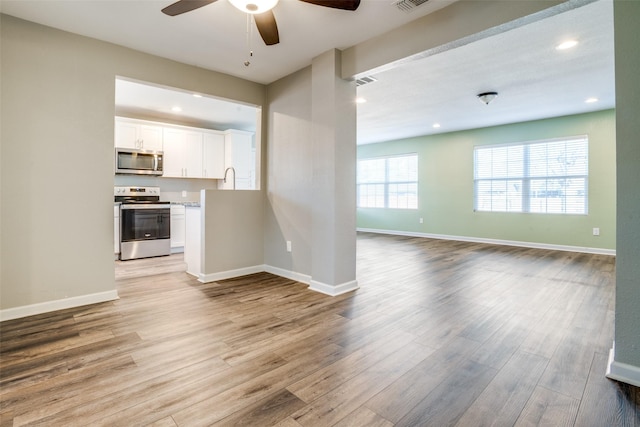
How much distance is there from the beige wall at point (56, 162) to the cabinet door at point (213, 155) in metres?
3.00

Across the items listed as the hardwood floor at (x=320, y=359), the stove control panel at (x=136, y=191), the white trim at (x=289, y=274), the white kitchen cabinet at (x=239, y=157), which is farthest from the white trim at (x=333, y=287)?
the stove control panel at (x=136, y=191)

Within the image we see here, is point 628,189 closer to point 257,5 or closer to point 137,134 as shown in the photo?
point 257,5

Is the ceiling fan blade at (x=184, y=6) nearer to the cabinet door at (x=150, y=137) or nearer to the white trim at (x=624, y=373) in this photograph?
the white trim at (x=624, y=373)

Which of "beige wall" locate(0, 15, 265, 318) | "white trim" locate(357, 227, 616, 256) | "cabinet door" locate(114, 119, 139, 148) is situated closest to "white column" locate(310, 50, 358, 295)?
"beige wall" locate(0, 15, 265, 318)

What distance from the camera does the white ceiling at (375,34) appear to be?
2.57 metres

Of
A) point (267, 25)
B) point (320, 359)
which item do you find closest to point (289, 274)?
point (320, 359)

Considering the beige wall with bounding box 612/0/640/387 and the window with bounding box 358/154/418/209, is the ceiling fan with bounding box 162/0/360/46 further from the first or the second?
the window with bounding box 358/154/418/209

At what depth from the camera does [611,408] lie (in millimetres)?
1529

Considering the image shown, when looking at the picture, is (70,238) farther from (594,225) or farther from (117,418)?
(594,225)

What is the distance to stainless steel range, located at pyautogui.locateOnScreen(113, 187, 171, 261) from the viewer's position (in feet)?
16.6

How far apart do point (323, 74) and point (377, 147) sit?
588 centimetres

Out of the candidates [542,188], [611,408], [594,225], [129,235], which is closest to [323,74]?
[611,408]

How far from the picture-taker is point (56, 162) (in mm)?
2846

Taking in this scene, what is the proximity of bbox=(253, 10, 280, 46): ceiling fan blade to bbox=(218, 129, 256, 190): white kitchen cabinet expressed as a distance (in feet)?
13.3
